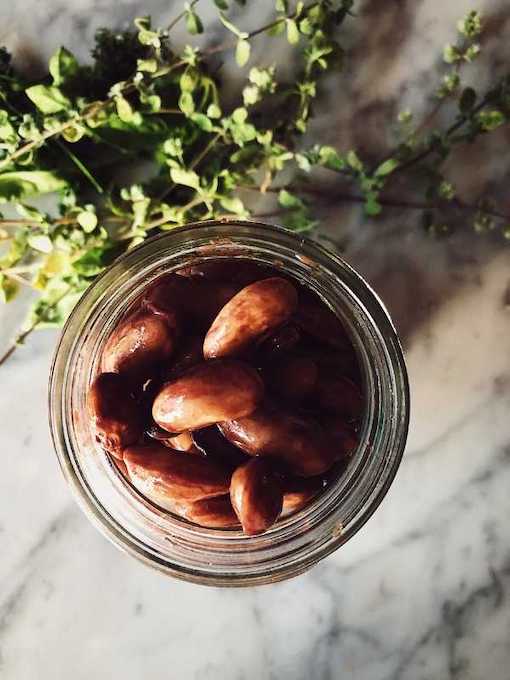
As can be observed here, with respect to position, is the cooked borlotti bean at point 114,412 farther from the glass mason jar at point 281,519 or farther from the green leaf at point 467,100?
the green leaf at point 467,100

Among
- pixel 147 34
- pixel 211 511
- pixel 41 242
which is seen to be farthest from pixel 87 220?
pixel 211 511

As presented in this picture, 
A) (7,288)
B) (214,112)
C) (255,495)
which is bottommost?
(255,495)

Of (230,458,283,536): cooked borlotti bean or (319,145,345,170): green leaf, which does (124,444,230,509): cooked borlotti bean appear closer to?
(230,458,283,536): cooked borlotti bean

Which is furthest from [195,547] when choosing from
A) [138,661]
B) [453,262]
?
[453,262]

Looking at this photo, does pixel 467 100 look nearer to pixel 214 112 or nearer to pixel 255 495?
pixel 214 112

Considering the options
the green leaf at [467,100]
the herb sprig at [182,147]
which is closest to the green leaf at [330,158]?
the herb sprig at [182,147]

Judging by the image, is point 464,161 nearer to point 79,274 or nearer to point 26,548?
point 79,274

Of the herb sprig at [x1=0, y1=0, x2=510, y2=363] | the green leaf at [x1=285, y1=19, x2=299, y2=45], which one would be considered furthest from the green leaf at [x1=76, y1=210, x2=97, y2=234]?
the green leaf at [x1=285, y1=19, x2=299, y2=45]
